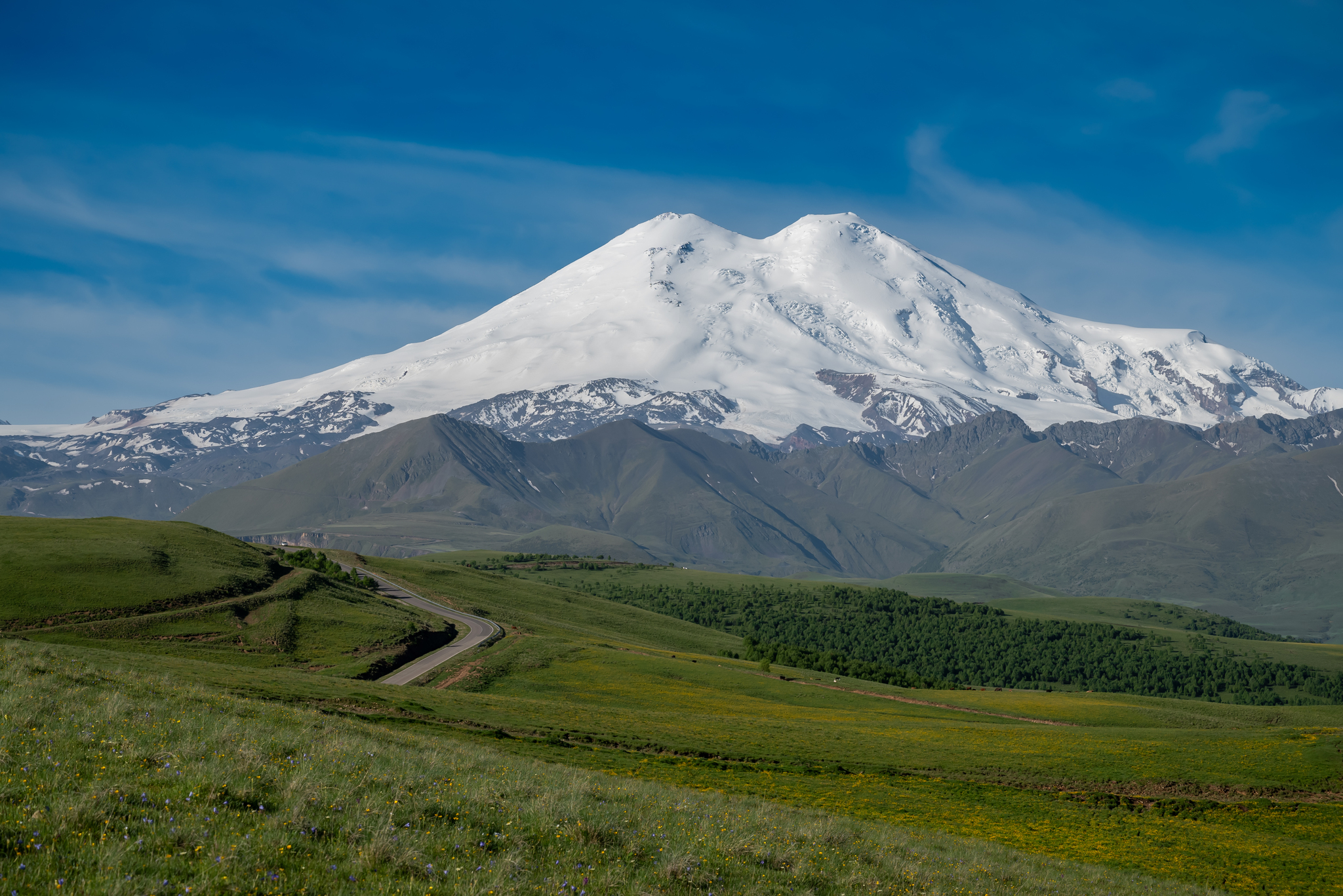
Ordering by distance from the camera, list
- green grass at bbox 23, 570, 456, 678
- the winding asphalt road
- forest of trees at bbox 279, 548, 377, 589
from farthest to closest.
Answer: forest of trees at bbox 279, 548, 377, 589
the winding asphalt road
green grass at bbox 23, 570, 456, 678

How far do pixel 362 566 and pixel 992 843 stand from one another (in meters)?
131

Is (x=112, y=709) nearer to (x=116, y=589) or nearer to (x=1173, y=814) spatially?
(x=1173, y=814)

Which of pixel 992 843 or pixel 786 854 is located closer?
pixel 786 854

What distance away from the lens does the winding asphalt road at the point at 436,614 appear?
71000 millimetres

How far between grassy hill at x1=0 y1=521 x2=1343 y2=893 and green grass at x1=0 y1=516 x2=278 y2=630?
14.8 feet

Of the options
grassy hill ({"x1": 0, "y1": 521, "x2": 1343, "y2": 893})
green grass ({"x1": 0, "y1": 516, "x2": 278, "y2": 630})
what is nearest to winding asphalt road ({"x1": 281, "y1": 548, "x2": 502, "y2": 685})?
grassy hill ({"x1": 0, "y1": 521, "x2": 1343, "y2": 893})

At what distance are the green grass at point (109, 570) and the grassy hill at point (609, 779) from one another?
4.51m

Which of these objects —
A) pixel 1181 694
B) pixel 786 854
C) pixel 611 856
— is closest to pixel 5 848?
pixel 611 856

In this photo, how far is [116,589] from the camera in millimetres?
76062

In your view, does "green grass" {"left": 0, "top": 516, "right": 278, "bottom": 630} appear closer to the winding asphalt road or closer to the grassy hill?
the grassy hill

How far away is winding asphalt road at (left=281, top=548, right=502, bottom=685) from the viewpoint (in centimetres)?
7100

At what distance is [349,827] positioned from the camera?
14.0m

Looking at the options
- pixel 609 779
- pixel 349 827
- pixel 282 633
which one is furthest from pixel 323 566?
pixel 349 827

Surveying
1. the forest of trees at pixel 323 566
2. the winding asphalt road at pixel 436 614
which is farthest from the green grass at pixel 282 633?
the forest of trees at pixel 323 566
